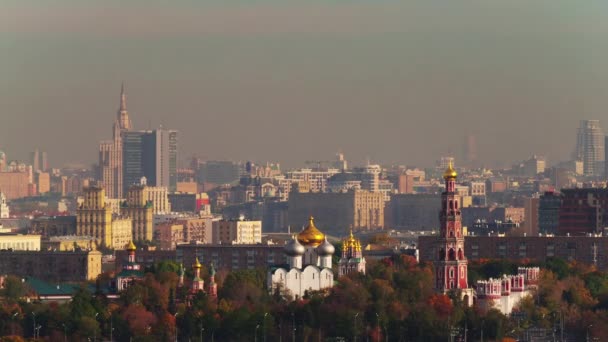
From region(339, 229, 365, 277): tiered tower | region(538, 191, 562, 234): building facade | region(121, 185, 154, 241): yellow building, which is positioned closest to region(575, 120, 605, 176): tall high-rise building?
region(121, 185, 154, 241): yellow building

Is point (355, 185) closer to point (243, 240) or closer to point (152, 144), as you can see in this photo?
point (152, 144)

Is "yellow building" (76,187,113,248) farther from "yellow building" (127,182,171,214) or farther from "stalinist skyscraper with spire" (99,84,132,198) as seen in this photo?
"stalinist skyscraper with spire" (99,84,132,198)

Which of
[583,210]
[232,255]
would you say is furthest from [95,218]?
[232,255]

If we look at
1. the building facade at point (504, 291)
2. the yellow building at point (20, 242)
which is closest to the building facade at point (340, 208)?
the yellow building at point (20, 242)

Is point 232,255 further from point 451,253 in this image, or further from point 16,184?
point 16,184

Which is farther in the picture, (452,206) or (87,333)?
(452,206)

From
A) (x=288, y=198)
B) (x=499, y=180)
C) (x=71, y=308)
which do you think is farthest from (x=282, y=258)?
(x=499, y=180)

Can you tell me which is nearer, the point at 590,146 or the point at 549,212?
the point at 549,212
